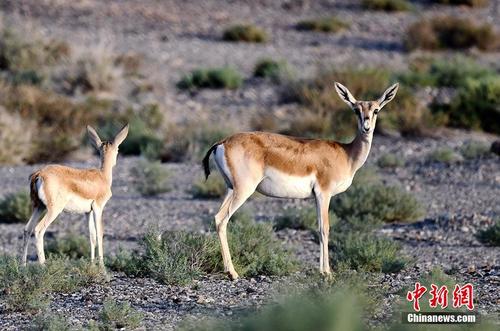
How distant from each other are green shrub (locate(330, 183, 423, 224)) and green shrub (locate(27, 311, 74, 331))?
7.44m

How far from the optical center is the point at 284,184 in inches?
433

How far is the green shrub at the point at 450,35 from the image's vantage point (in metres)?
33.8

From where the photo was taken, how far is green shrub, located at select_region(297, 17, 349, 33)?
35.9 m

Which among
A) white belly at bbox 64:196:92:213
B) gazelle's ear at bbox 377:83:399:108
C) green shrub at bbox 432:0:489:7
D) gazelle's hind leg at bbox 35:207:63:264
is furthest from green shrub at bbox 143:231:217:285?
green shrub at bbox 432:0:489:7

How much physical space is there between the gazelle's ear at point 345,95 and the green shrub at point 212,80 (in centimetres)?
1595

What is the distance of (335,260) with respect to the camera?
1205 centimetres

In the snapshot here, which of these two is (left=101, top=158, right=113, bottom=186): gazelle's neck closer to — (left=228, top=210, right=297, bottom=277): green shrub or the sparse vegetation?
the sparse vegetation

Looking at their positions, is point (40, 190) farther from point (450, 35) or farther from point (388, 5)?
point (388, 5)

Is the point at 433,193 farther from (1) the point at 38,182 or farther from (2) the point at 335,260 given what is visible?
(1) the point at 38,182

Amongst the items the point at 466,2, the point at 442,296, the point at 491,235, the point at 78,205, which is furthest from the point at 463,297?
the point at 466,2

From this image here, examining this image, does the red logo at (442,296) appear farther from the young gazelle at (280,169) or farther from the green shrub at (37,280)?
the green shrub at (37,280)

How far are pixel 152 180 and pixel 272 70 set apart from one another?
10.9 m

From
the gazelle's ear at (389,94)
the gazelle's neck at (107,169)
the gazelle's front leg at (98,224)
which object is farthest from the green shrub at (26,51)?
the gazelle's ear at (389,94)

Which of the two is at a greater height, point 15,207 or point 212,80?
point 212,80
